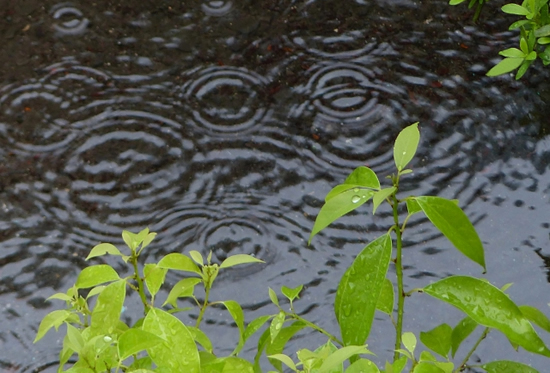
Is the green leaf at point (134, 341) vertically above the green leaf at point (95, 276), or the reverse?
the green leaf at point (134, 341)

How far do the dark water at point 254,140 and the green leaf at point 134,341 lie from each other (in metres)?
1.11

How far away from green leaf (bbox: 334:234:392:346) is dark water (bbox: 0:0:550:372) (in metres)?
0.98

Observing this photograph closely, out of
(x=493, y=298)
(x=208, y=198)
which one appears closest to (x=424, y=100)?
(x=208, y=198)

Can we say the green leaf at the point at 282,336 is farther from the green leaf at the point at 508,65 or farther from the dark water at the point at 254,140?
the green leaf at the point at 508,65

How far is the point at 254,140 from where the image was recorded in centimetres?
261

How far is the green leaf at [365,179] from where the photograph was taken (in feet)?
3.50

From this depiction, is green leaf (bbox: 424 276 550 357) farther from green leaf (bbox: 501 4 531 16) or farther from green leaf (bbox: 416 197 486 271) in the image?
green leaf (bbox: 501 4 531 16)

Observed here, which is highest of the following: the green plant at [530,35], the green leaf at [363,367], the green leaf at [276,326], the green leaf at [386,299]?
the green plant at [530,35]

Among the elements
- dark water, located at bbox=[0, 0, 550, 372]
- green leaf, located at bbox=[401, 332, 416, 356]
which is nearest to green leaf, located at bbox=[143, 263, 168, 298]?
green leaf, located at bbox=[401, 332, 416, 356]

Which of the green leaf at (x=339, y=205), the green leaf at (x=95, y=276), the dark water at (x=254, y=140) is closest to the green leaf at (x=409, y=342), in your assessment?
the green leaf at (x=339, y=205)

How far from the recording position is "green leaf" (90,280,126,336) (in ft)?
3.42

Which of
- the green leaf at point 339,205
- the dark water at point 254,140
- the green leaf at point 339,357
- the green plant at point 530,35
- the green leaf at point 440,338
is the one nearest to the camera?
the green leaf at point 339,357

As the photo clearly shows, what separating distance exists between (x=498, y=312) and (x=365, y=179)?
0.28 m

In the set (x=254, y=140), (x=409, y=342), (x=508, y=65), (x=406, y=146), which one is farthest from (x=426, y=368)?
(x=254, y=140)
